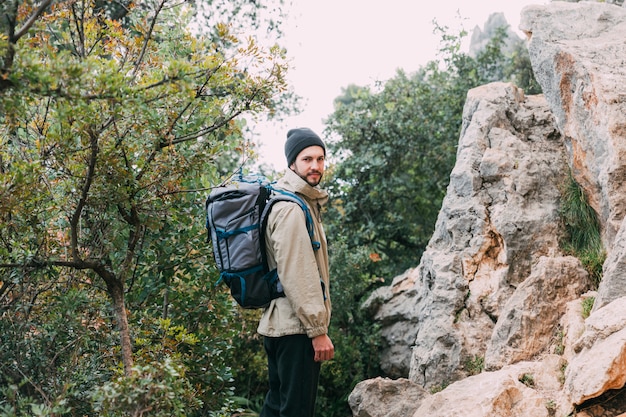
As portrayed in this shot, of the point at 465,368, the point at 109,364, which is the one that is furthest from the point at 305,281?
the point at 465,368

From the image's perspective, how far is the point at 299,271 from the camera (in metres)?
3.92

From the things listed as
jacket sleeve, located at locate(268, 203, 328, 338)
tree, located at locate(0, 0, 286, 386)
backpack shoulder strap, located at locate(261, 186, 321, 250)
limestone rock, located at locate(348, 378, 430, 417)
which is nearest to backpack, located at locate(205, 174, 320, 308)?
backpack shoulder strap, located at locate(261, 186, 321, 250)

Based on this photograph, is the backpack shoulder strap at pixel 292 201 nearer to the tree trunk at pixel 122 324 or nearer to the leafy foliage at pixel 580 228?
the tree trunk at pixel 122 324

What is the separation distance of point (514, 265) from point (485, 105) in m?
2.08

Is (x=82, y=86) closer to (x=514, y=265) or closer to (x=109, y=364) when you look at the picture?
(x=109, y=364)

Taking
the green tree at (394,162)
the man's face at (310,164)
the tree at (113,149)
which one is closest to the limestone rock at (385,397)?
the man's face at (310,164)

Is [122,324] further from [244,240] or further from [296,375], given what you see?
[296,375]

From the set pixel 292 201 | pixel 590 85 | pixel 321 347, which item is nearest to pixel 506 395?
pixel 321 347

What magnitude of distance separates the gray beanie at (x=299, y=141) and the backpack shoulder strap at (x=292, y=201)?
38 cm

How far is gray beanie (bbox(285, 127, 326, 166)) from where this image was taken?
175 inches

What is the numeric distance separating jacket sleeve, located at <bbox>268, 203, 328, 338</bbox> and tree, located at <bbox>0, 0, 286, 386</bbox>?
728mm

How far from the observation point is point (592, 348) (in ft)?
12.8

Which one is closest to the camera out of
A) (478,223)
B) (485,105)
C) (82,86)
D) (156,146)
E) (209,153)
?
(82,86)

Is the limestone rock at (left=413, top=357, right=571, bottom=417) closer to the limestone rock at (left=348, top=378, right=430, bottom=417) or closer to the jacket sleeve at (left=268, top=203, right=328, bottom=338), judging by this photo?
the limestone rock at (left=348, top=378, right=430, bottom=417)
